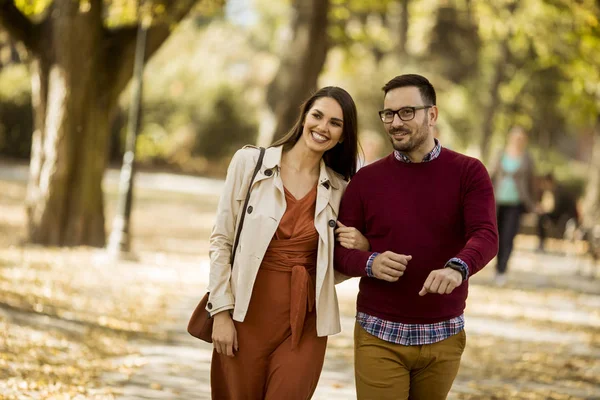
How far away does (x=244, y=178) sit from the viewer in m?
4.43

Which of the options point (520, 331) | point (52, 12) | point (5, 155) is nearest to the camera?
point (520, 331)

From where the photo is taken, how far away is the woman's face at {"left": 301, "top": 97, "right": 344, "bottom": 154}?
447 centimetres

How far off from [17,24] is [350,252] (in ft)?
36.4

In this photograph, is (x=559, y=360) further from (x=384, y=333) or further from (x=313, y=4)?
(x=313, y=4)

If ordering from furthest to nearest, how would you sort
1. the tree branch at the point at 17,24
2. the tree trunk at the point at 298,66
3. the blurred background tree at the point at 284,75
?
the tree trunk at the point at 298,66 → the blurred background tree at the point at 284,75 → the tree branch at the point at 17,24

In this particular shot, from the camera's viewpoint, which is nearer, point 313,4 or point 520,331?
point 520,331

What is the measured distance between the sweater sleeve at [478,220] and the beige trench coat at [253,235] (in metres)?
0.65

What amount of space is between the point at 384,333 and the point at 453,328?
0.32 m

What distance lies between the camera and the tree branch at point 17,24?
13.8 meters

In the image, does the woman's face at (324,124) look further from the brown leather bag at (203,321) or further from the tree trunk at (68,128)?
the tree trunk at (68,128)

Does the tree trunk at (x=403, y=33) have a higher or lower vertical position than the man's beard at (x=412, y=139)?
higher

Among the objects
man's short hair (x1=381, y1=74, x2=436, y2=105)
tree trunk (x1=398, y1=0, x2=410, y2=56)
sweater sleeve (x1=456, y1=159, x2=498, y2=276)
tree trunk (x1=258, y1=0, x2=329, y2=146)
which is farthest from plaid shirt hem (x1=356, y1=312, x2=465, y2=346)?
tree trunk (x1=398, y1=0, x2=410, y2=56)

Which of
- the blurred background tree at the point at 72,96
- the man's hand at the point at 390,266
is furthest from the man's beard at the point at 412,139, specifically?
the blurred background tree at the point at 72,96

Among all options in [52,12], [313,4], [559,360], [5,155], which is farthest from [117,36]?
[5,155]
